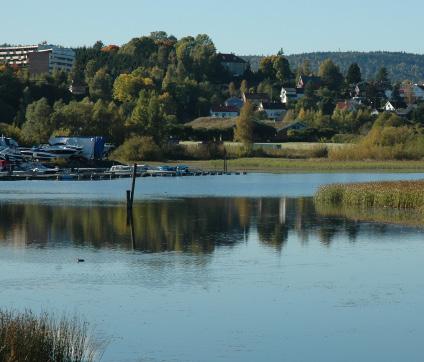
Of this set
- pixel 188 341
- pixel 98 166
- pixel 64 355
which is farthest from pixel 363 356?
pixel 98 166

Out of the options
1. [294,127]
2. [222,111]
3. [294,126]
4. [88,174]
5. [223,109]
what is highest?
[223,109]

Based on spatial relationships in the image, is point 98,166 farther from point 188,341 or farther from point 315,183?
point 188,341

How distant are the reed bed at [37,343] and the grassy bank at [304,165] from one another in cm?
8227

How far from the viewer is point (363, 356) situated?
2398 centimetres

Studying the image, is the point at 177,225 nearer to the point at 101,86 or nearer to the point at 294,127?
the point at 294,127

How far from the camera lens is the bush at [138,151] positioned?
Answer: 4503 inches

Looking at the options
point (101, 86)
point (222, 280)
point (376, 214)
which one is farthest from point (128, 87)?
point (222, 280)

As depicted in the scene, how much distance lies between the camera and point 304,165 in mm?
109250

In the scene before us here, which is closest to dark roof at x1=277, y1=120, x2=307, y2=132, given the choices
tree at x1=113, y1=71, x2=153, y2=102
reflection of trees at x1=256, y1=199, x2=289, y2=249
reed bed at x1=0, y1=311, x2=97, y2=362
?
tree at x1=113, y1=71, x2=153, y2=102

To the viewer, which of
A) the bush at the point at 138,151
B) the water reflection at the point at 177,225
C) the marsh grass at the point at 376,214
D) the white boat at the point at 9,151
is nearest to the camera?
the water reflection at the point at 177,225

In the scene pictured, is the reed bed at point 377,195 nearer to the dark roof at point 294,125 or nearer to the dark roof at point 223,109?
the dark roof at point 294,125

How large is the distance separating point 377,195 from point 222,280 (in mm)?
26841

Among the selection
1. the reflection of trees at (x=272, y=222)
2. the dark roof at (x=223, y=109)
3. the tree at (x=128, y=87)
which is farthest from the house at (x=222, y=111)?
the reflection of trees at (x=272, y=222)

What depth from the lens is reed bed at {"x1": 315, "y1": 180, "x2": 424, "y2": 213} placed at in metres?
56.7
